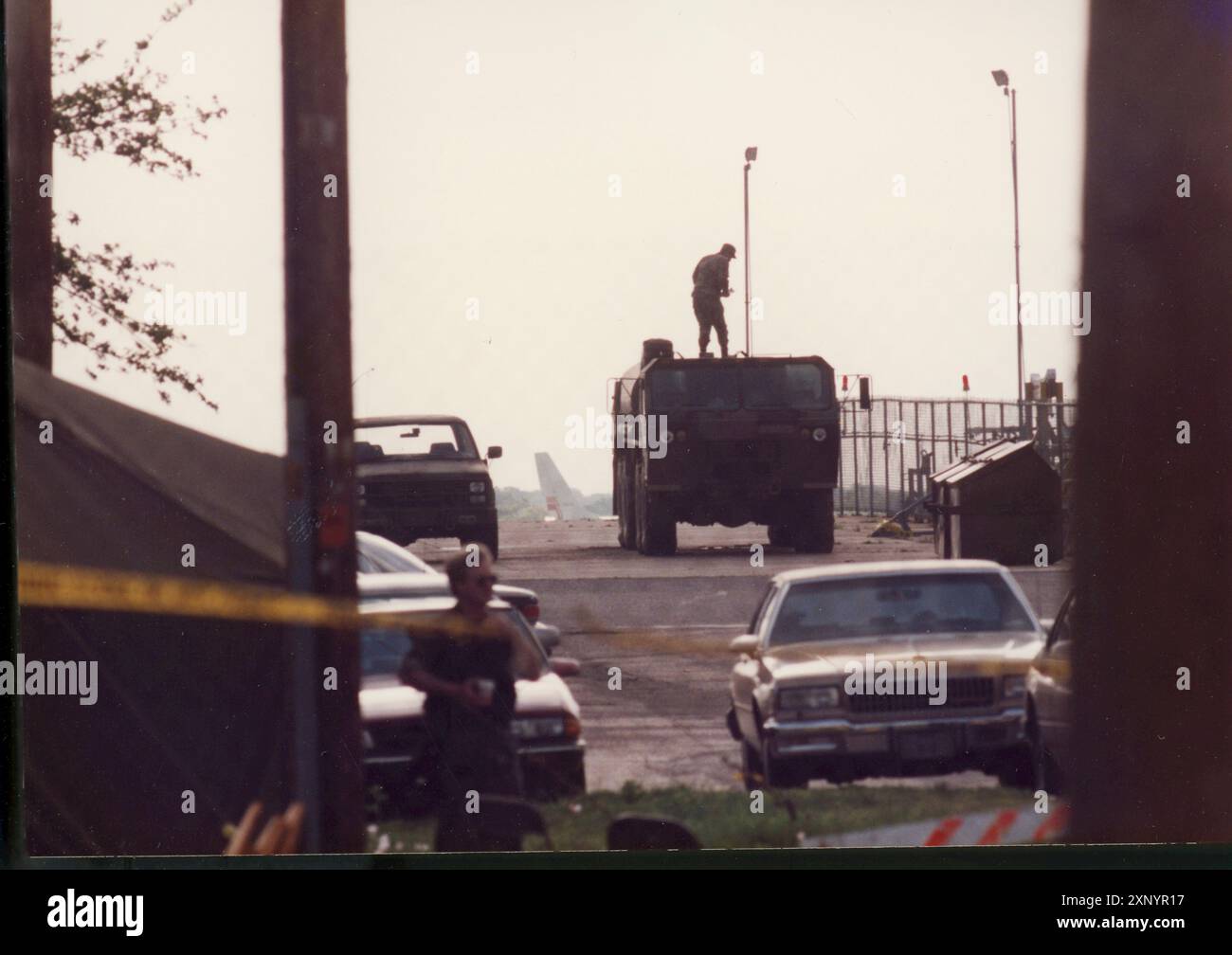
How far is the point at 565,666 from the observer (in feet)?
20.7

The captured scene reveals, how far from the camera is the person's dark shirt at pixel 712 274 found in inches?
251

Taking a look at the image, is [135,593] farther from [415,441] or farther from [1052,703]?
[1052,703]

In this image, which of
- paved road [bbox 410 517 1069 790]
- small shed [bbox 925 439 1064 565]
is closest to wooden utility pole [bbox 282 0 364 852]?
paved road [bbox 410 517 1069 790]

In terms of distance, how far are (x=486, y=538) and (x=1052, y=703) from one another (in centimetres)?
223

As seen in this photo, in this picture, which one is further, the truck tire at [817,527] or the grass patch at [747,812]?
the truck tire at [817,527]

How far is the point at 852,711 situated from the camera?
6.14 metres

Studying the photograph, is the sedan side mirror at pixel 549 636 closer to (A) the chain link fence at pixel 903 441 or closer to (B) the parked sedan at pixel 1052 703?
(A) the chain link fence at pixel 903 441

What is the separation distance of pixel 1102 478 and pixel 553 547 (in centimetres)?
209

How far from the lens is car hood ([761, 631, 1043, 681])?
610 centimetres

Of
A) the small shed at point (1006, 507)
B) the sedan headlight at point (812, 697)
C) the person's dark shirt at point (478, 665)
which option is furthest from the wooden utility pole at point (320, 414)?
the small shed at point (1006, 507)

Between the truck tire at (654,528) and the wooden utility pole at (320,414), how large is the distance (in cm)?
113

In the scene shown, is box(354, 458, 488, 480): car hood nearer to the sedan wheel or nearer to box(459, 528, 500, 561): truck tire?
box(459, 528, 500, 561): truck tire

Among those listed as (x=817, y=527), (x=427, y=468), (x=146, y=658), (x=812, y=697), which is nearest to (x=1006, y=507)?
(x=817, y=527)
